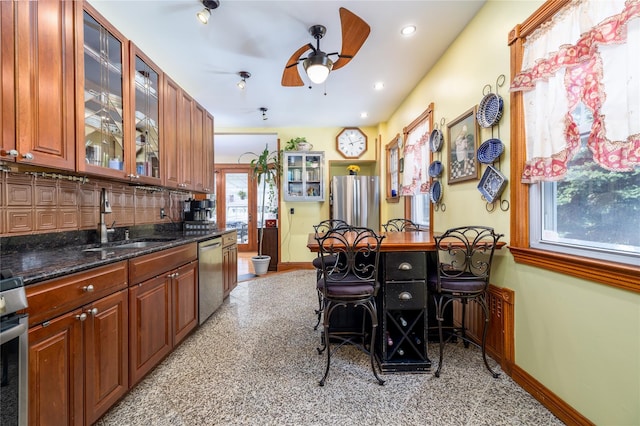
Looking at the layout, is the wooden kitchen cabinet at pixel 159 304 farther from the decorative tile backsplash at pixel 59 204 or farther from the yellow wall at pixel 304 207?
the yellow wall at pixel 304 207

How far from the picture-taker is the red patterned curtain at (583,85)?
118 cm

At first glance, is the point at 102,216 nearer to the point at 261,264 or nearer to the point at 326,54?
the point at 326,54

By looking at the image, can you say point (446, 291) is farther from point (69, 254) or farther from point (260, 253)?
point (260, 253)

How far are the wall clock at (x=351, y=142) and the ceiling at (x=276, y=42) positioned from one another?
3.77 feet

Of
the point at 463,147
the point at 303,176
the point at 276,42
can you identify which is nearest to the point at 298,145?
the point at 303,176

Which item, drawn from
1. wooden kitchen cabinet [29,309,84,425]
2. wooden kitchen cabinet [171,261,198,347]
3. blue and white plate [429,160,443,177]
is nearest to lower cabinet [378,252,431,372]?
blue and white plate [429,160,443,177]

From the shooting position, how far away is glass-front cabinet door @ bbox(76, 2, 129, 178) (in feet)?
5.55

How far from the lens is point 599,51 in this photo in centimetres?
130

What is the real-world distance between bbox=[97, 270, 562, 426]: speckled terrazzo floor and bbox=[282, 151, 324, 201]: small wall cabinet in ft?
9.75

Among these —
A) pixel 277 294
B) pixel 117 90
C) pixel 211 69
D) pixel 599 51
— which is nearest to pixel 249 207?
pixel 277 294

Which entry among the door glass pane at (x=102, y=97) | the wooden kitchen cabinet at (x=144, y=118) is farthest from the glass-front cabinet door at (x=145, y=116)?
the door glass pane at (x=102, y=97)

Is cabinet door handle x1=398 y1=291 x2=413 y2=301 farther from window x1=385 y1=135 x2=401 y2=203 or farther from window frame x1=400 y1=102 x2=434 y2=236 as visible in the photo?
window x1=385 y1=135 x2=401 y2=203

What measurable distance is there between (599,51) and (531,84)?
39 centimetres

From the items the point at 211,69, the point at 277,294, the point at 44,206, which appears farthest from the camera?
the point at 277,294
